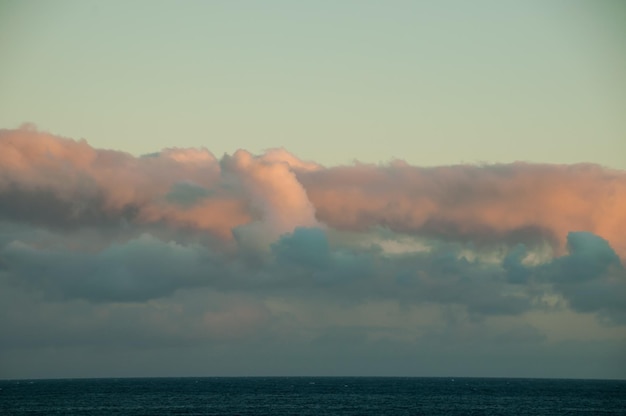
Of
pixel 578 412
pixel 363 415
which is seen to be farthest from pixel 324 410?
pixel 578 412

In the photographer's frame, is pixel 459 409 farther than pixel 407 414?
Yes

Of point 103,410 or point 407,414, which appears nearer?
point 407,414

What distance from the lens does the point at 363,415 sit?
179000mm

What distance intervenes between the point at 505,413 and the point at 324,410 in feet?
140

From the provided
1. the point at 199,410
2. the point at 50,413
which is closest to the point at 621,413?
the point at 199,410

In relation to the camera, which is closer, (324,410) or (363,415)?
(363,415)

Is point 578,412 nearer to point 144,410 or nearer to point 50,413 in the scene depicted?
point 144,410

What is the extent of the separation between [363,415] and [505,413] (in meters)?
34.9

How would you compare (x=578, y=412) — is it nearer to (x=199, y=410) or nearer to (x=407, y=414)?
(x=407, y=414)

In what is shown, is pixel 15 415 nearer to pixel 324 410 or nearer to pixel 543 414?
pixel 324 410

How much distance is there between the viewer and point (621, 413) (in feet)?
630

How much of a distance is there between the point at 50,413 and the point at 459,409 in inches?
3922

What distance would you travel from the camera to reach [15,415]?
7215 inches

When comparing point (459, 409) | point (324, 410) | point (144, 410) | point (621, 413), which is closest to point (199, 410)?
point (144, 410)
